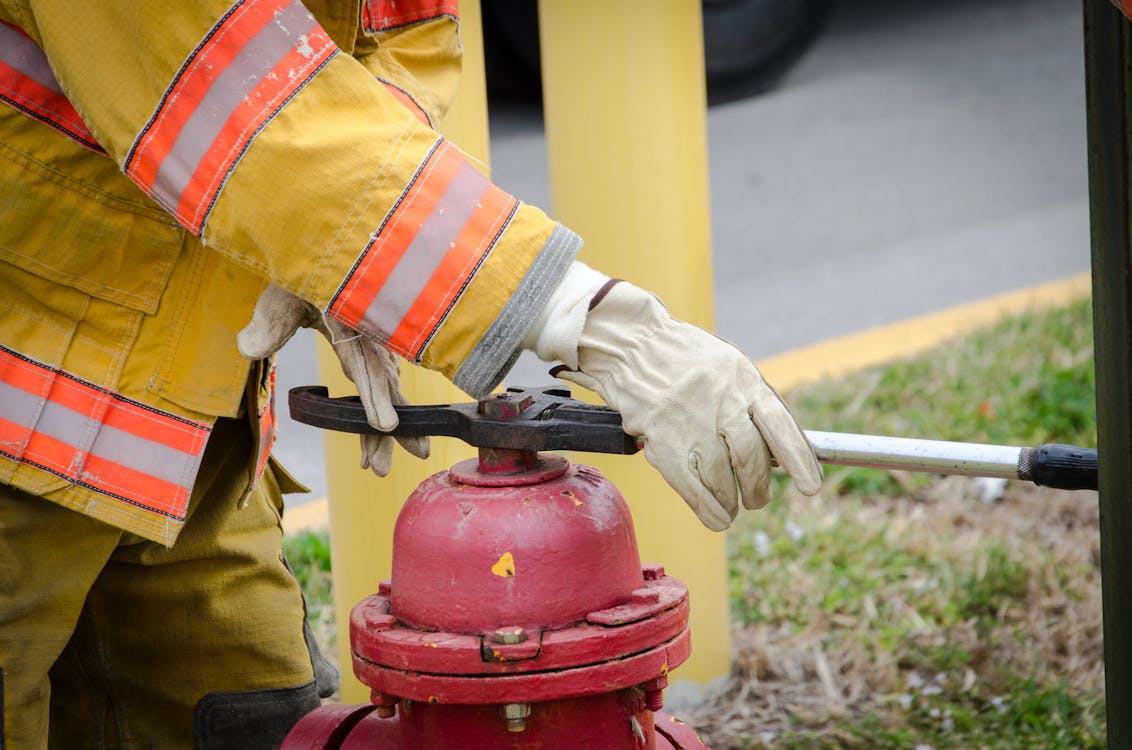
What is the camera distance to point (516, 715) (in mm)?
1452

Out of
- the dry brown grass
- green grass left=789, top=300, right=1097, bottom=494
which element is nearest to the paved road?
green grass left=789, top=300, right=1097, bottom=494

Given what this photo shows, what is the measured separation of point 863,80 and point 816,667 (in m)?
5.38

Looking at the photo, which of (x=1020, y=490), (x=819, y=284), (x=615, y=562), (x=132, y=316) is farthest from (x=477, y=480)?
(x=819, y=284)

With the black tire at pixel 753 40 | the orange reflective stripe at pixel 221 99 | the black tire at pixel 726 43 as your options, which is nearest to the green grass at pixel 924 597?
the orange reflective stripe at pixel 221 99

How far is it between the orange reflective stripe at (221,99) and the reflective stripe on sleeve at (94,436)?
31 centimetres

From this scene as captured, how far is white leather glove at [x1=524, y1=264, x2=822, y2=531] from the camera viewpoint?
1.48m

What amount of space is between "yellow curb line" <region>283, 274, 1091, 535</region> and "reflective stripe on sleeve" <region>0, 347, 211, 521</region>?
3.09 metres

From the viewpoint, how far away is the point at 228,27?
1428 mm

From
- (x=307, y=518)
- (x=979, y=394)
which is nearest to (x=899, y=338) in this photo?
(x=979, y=394)

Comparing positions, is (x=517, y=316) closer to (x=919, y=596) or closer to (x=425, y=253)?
(x=425, y=253)

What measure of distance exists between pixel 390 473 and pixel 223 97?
1.08 meters

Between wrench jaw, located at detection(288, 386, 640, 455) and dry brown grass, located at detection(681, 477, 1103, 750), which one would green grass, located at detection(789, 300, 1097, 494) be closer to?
dry brown grass, located at detection(681, 477, 1103, 750)

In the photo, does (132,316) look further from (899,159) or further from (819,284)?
(899,159)

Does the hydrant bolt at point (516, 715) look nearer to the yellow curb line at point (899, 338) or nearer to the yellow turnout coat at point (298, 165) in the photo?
the yellow turnout coat at point (298, 165)
